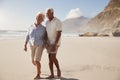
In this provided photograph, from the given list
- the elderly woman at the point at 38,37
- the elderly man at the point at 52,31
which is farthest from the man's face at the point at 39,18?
the elderly man at the point at 52,31

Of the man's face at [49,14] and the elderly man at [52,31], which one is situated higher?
the man's face at [49,14]

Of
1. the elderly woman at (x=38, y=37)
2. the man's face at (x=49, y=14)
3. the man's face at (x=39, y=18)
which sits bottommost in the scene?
the elderly woman at (x=38, y=37)

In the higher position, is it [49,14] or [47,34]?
[49,14]

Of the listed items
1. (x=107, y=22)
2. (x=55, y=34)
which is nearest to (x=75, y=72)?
(x=55, y=34)

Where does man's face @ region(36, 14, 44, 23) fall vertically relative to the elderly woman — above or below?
above

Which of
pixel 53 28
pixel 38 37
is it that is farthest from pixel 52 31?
pixel 38 37

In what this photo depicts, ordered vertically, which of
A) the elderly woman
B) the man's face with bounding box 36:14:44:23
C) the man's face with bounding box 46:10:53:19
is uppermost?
the man's face with bounding box 46:10:53:19

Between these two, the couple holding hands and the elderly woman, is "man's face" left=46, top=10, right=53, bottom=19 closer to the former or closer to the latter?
the couple holding hands

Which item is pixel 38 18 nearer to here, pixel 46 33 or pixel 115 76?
pixel 46 33

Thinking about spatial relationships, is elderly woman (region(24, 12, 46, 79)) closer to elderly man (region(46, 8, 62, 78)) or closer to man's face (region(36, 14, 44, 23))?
man's face (region(36, 14, 44, 23))

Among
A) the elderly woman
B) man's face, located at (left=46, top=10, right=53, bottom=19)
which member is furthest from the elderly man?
the elderly woman

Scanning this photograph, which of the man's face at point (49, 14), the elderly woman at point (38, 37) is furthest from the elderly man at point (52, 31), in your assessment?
the elderly woman at point (38, 37)

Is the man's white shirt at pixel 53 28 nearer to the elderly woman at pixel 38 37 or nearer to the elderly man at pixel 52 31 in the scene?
the elderly man at pixel 52 31

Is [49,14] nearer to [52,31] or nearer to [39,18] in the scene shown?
[39,18]
